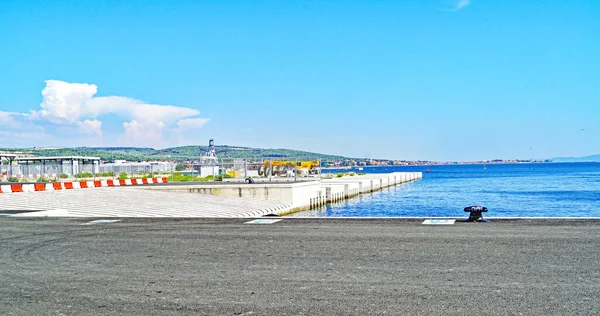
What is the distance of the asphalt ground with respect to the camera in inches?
268

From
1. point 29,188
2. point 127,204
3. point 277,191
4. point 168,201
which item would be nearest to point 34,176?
point 29,188

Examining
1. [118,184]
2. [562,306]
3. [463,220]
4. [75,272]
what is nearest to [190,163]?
[118,184]

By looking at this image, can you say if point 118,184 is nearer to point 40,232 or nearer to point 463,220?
point 40,232

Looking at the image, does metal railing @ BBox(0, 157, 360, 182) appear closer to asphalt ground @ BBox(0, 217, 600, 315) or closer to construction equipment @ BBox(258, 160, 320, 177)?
construction equipment @ BBox(258, 160, 320, 177)

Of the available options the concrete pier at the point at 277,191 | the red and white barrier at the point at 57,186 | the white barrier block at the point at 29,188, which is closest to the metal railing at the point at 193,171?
the concrete pier at the point at 277,191

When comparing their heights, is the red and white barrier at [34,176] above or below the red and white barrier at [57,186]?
above

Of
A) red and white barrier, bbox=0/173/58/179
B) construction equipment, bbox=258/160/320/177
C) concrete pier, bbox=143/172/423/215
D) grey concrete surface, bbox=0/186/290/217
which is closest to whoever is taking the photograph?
grey concrete surface, bbox=0/186/290/217

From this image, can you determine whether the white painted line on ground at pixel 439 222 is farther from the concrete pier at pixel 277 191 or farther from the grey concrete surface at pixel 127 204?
the concrete pier at pixel 277 191

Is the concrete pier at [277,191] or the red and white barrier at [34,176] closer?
the concrete pier at [277,191]

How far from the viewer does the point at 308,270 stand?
881cm

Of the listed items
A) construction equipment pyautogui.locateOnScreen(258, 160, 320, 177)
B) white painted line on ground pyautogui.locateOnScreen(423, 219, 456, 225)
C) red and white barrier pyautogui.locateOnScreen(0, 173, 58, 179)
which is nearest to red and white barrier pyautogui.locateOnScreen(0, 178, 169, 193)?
construction equipment pyautogui.locateOnScreen(258, 160, 320, 177)

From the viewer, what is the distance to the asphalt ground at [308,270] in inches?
268

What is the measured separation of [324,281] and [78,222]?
10.4 meters

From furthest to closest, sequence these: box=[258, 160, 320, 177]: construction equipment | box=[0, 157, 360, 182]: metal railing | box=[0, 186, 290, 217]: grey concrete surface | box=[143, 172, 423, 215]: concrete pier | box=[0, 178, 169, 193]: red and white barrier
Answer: box=[258, 160, 320, 177]: construction equipment
box=[0, 157, 360, 182]: metal railing
box=[143, 172, 423, 215]: concrete pier
box=[0, 178, 169, 193]: red and white barrier
box=[0, 186, 290, 217]: grey concrete surface
